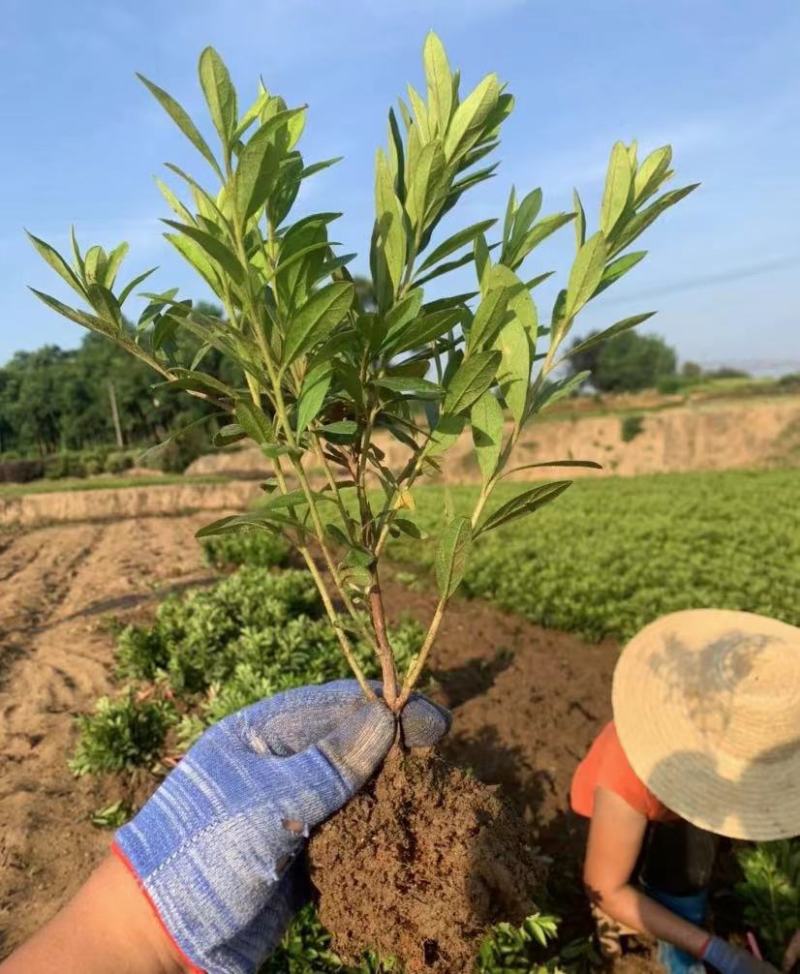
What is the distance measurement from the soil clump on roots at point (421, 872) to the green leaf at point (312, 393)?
2.16 ft

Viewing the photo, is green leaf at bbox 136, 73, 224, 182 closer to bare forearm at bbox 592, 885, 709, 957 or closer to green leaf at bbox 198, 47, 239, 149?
green leaf at bbox 198, 47, 239, 149

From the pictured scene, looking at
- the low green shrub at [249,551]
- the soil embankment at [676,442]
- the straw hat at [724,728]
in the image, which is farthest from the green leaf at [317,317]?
the soil embankment at [676,442]

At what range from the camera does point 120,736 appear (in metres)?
3.55

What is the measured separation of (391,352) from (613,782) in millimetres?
1999

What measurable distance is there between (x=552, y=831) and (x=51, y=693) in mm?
2894

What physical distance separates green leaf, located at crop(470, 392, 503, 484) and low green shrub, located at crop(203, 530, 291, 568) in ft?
19.0

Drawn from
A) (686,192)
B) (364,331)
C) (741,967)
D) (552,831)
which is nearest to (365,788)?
(364,331)

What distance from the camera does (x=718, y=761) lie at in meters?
2.36

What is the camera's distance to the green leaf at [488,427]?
118 centimetres

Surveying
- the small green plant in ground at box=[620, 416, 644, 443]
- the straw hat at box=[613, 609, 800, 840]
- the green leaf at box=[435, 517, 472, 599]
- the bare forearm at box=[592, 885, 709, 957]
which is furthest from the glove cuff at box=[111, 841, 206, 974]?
the small green plant in ground at box=[620, 416, 644, 443]

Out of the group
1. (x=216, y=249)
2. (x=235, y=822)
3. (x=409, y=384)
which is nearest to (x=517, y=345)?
(x=409, y=384)

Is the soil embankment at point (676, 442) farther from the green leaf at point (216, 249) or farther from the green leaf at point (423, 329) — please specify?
the green leaf at point (216, 249)

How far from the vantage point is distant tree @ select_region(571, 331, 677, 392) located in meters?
54.0

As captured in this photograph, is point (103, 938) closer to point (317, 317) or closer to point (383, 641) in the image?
point (383, 641)
